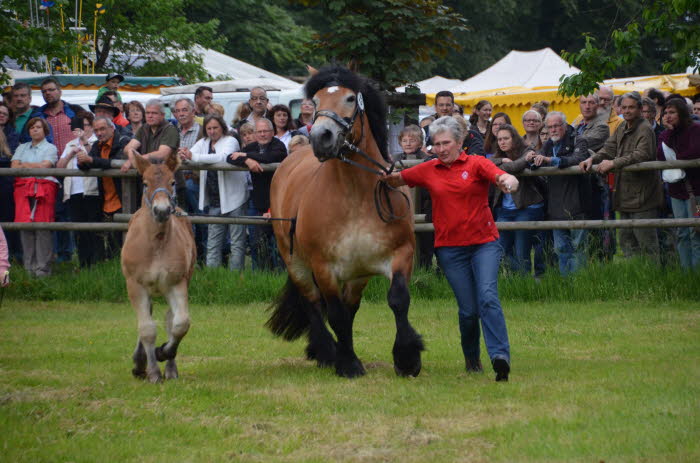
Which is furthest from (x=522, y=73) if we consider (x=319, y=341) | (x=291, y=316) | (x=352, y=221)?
(x=352, y=221)

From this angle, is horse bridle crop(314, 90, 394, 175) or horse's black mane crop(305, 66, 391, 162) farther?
horse's black mane crop(305, 66, 391, 162)

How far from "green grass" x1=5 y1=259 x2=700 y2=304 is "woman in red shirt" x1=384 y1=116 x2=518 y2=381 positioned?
424 centimetres

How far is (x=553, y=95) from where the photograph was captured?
73.5ft

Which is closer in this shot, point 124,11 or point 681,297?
point 681,297

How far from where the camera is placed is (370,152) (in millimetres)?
8688

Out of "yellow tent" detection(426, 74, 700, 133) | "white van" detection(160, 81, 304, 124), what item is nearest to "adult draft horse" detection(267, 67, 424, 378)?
"white van" detection(160, 81, 304, 124)

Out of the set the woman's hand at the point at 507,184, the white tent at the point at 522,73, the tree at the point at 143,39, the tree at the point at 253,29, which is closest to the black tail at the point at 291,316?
the woman's hand at the point at 507,184

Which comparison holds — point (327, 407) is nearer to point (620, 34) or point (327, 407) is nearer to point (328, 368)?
point (328, 368)

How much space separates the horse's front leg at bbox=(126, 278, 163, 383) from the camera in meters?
8.26

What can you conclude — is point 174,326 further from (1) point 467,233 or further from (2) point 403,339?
(1) point 467,233

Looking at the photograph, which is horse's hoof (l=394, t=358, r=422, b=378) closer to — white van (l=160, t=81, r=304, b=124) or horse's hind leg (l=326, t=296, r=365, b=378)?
horse's hind leg (l=326, t=296, r=365, b=378)

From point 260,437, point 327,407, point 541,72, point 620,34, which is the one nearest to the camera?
point 260,437

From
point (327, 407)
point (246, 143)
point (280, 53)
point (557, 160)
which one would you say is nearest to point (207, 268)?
point (246, 143)

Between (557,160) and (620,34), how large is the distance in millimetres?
1868
